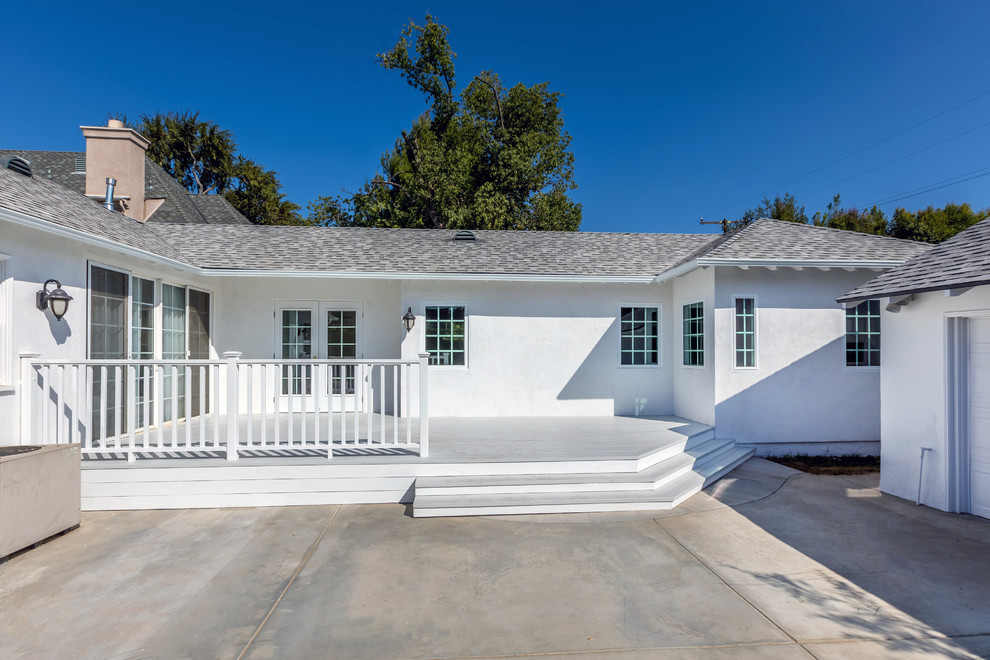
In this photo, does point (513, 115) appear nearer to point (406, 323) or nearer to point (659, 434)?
point (406, 323)

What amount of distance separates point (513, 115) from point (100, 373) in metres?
20.9

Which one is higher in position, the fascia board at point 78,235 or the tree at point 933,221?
the tree at point 933,221

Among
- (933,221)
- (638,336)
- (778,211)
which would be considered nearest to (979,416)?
(638,336)

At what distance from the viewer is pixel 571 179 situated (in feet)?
75.7

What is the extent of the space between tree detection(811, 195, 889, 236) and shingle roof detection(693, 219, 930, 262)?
2137 cm

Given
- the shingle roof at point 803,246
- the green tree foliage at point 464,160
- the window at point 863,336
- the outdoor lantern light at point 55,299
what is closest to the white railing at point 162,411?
the outdoor lantern light at point 55,299

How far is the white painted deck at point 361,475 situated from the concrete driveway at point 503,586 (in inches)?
8.8

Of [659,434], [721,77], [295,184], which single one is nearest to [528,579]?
[659,434]

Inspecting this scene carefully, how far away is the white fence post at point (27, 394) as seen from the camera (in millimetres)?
4875

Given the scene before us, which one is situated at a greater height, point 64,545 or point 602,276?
point 602,276

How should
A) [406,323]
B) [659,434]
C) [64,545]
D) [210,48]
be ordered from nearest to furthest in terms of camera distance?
[64,545] < [659,434] < [406,323] < [210,48]

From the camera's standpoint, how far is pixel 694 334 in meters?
8.23

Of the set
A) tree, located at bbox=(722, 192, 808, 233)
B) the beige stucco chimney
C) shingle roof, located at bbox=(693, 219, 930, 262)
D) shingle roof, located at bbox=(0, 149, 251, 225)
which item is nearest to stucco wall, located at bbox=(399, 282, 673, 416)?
shingle roof, located at bbox=(693, 219, 930, 262)

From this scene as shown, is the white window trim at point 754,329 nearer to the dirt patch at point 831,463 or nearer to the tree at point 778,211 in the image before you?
the dirt patch at point 831,463
